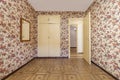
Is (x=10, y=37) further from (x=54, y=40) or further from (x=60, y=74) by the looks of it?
(x=54, y=40)

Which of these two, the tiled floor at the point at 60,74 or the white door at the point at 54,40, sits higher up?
the white door at the point at 54,40

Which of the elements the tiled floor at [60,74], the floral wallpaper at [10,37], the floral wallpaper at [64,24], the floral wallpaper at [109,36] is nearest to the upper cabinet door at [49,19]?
the floral wallpaper at [64,24]

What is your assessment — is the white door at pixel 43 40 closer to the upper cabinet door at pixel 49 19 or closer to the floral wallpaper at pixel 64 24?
the upper cabinet door at pixel 49 19

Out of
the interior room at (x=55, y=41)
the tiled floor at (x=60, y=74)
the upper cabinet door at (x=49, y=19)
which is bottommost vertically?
the tiled floor at (x=60, y=74)

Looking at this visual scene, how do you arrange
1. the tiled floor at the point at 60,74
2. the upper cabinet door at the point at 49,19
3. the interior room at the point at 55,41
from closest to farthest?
1. the interior room at the point at 55,41
2. the tiled floor at the point at 60,74
3. the upper cabinet door at the point at 49,19

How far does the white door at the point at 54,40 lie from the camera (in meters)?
6.30

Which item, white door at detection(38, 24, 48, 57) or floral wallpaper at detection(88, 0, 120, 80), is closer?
floral wallpaper at detection(88, 0, 120, 80)

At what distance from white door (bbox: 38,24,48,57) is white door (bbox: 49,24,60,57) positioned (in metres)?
0.20

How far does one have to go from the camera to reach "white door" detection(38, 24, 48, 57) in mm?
6324

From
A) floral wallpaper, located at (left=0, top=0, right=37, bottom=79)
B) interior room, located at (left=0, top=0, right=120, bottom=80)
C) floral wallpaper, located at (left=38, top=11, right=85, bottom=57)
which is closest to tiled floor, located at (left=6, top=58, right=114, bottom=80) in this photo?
interior room, located at (left=0, top=0, right=120, bottom=80)

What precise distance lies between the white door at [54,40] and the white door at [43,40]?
199 mm

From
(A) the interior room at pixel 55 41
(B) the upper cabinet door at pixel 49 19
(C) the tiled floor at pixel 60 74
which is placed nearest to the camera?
(A) the interior room at pixel 55 41

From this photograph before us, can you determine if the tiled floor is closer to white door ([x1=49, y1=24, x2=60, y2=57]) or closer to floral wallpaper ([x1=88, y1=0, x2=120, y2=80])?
floral wallpaper ([x1=88, y1=0, x2=120, y2=80])

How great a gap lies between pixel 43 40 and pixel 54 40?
54 cm
